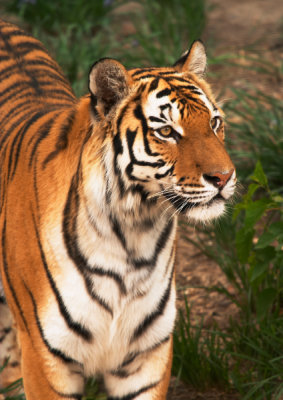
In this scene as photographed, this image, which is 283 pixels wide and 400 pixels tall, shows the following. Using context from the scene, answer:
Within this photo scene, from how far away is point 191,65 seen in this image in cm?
266

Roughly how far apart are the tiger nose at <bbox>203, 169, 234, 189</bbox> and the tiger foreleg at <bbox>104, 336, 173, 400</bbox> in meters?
0.73

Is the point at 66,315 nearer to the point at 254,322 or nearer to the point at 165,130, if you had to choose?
the point at 165,130

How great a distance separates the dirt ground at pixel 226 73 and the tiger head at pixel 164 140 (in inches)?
21.7

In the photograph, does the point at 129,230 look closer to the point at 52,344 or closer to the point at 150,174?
the point at 150,174

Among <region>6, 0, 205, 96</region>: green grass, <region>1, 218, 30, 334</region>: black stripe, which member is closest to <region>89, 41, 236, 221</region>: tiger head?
<region>1, 218, 30, 334</region>: black stripe

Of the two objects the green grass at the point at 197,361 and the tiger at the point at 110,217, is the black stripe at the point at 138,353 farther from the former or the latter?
the green grass at the point at 197,361

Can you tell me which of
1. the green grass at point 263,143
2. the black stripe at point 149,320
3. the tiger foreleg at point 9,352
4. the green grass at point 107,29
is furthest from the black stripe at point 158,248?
the green grass at point 107,29

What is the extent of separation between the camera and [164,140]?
2307mm

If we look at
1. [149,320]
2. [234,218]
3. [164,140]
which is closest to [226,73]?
[234,218]

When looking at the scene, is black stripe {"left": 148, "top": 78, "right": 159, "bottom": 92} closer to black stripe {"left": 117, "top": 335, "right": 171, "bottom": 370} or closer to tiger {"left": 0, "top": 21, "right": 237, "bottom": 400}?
tiger {"left": 0, "top": 21, "right": 237, "bottom": 400}

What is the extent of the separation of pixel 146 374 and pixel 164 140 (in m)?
0.93

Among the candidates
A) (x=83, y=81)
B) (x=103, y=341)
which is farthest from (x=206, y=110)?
(x=83, y=81)

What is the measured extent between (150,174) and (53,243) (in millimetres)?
449

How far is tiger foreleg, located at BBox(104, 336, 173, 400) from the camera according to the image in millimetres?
2691
